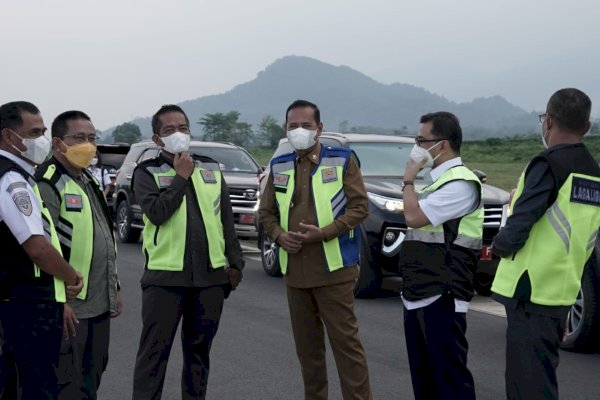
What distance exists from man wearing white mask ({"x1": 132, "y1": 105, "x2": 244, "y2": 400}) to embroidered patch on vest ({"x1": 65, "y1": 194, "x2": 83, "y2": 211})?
20.6 inches

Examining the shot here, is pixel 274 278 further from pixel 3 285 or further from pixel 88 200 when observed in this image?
pixel 3 285

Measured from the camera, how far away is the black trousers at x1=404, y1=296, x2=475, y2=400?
4.72 m

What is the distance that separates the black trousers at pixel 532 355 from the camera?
4020 mm

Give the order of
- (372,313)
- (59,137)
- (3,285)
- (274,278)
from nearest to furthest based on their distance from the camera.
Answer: (3,285) → (59,137) → (372,313) → (274,278)

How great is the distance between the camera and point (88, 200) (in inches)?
185

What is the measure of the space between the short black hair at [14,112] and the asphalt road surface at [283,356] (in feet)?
8.76

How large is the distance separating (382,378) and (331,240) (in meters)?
1.83

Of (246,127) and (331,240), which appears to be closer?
(331,240)

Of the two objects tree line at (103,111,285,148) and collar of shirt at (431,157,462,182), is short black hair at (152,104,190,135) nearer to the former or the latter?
collar of shirt at (431,157,462,182)

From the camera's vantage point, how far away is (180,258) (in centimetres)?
504

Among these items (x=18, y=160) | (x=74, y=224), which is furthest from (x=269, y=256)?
(x=18, y=160)

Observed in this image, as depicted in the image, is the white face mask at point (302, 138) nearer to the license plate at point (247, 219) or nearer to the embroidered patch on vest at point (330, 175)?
the embroidered patch on vest at point (330, 175)

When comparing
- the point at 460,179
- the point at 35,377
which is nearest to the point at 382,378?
the point at 460,179

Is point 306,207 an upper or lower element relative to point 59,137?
lower
